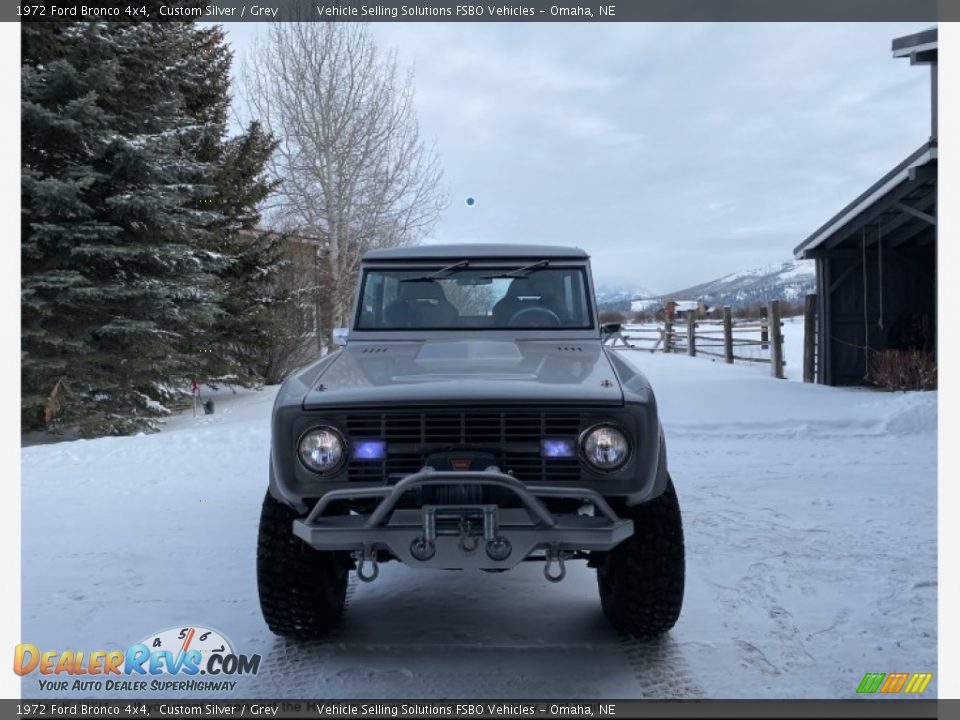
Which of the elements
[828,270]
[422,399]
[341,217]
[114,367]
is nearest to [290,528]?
[422,399]

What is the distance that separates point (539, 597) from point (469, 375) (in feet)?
4.69

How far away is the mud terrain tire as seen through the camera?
327 centimetres

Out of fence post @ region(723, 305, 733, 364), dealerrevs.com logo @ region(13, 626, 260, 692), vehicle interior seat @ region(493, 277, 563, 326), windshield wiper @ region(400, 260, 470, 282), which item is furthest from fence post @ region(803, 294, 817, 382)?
dealerrevs.com logo @ region(13, 626, 260, 692)

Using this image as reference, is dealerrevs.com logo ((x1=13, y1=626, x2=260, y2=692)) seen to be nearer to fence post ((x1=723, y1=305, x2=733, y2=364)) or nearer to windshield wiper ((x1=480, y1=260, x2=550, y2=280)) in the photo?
windshield wiper ((x1=480, y1=260, x2=550, y2=280))

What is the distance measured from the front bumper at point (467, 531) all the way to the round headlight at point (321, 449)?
6.3 inches

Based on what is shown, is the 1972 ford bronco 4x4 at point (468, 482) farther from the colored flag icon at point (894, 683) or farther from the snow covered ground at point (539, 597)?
the colored flag icon at point (894, 683)

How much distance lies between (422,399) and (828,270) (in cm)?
1306

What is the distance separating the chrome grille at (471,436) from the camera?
9.94 ft

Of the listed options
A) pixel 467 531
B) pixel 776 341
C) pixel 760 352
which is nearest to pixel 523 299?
pixel 467 531

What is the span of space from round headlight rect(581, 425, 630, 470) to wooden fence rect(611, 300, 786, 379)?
35.6ft

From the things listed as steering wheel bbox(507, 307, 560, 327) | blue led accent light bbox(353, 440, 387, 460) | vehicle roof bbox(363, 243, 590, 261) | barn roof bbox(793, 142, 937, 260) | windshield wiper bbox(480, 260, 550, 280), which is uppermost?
barn roof bbox(793, 142, 937, 260)

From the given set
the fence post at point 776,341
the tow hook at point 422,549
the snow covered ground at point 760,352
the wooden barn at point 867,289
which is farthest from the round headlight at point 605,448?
the snow covered ground at point 760,352

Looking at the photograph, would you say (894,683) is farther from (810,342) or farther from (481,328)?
(810,342)

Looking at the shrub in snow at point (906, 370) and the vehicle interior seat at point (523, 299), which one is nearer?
the vehicle interior seat at point (523, 299)
